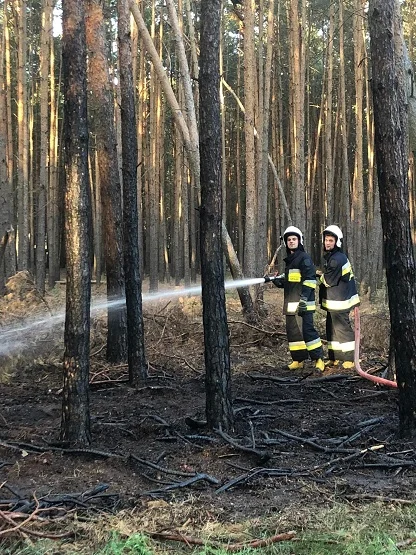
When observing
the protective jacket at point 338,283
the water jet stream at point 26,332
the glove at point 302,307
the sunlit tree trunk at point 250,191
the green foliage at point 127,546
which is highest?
the sunlit tree trunk at point 250,191

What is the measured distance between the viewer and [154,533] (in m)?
3.09

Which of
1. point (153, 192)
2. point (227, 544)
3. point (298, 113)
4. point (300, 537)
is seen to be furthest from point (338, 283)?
point (153, 192)

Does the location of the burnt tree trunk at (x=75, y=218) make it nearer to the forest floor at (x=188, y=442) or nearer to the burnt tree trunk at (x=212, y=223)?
the forest floor at (x=188, y=442)

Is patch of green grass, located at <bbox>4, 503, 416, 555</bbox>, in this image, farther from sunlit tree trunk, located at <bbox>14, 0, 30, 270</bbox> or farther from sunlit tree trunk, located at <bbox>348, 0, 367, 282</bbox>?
sunlit tree trunk, located at <bbox>348, 0, 367, 282</bbox>

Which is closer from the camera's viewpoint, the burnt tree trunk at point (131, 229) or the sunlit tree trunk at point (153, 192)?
the burnt tree trunk at point (131, 229)

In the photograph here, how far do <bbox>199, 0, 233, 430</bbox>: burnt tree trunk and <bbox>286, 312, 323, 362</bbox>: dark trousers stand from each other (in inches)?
123

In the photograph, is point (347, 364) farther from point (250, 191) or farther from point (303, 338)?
point (250, 191)

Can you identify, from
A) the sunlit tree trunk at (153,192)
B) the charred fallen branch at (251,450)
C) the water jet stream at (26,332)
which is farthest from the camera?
the sunlit tree trunk at (153,192)

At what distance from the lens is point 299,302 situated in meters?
7.93

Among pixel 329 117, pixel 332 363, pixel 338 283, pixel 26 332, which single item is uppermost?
pixel 329 117

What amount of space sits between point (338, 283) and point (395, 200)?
131 inches

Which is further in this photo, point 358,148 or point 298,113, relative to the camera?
point 358,148

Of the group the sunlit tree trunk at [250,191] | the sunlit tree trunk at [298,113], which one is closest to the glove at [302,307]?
the sunlit tree trunk at [250,191]

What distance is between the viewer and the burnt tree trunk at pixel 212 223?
194 inches
